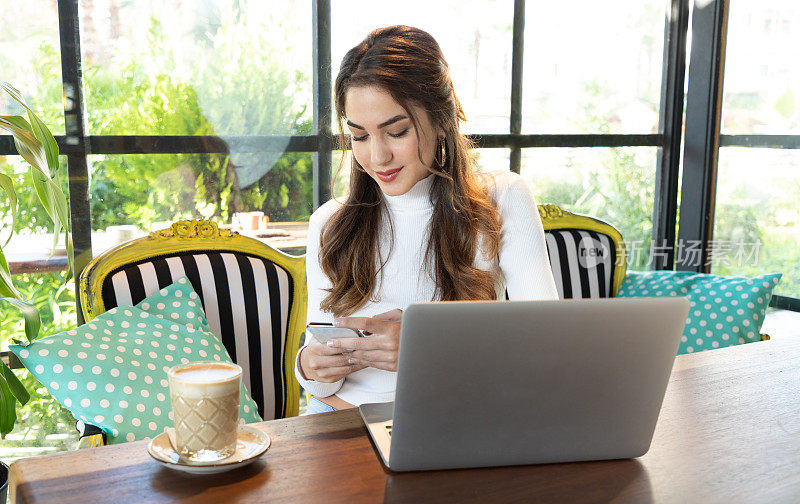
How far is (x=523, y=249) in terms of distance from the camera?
160cm

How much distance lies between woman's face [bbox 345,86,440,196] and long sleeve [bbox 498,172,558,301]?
22cm

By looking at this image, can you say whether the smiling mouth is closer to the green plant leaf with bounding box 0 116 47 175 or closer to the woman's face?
the woman's face

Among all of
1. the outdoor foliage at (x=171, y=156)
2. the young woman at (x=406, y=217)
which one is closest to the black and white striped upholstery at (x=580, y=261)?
the young woman at (x=406, y=217)

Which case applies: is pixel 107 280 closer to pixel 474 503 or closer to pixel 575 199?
pixel 474 503

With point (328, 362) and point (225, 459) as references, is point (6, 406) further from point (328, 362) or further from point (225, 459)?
point (225, 459)

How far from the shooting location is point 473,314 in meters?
0.78

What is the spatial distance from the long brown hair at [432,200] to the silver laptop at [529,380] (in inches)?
27.0

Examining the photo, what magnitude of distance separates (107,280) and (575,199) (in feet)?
7.16

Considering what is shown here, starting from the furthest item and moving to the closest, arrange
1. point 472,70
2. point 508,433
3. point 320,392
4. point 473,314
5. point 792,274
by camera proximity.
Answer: point 792,274, point 472,70, point 320,392, point 508,433, point 473,314

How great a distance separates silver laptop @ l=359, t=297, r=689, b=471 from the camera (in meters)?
0.80

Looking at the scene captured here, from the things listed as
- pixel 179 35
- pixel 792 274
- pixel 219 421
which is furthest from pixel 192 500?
pixel 792 274

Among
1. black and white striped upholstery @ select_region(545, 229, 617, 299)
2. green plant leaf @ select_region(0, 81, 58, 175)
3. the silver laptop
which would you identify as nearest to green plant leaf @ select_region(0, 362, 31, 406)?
green plant leaf @ select_region(0, 81, 58, 175)

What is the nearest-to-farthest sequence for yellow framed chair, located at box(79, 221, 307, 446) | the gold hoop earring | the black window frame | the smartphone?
the smartphone → the gold hoop earring → yellow framed chair, located at box(79, 221, 307, 446) → the black window frame

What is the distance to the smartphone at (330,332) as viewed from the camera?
45.1 inches
